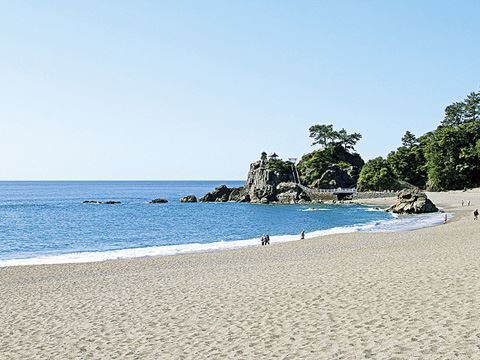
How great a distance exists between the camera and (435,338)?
968 centimetres

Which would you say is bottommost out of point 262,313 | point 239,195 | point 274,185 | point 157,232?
point 157,232

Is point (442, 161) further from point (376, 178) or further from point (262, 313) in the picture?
point (262, 313)

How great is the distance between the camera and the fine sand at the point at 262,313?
32.9 ft

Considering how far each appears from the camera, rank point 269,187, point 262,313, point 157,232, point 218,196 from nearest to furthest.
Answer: point 262,313 → point 157,232 → point 269,187 → point 218,196

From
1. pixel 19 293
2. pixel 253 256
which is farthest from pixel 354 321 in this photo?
pixel 253 256

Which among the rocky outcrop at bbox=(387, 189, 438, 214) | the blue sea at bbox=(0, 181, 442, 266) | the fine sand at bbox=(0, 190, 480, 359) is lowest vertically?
the blue sea at bbox=(0, 181, 442, 266)

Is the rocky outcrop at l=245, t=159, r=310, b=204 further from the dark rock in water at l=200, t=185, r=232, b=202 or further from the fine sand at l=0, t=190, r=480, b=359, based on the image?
the fine sand at l=0, t=190, r=480, b=359

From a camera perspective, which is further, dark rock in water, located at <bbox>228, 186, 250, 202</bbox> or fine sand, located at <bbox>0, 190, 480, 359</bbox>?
dark rock in water, located at <bbox>228, 186, 250, 202</bbox>

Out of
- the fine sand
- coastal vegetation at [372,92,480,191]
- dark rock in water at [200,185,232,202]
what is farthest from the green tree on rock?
the fine sand

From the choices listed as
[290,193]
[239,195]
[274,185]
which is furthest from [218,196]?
[290,193]

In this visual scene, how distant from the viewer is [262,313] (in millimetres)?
13242

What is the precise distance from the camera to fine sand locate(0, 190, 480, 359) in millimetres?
10039

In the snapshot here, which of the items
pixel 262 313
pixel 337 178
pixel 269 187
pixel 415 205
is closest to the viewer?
pixel 262 313

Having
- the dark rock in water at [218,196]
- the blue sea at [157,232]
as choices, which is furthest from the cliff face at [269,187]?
the blue sea at [157,232]
